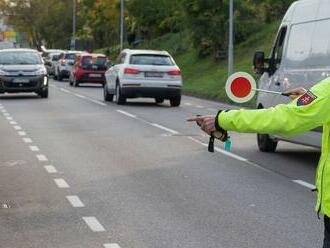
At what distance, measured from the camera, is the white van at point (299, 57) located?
11148 mm

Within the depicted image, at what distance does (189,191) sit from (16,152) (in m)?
4.54

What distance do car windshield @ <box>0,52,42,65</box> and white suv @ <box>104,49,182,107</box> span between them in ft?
15.3

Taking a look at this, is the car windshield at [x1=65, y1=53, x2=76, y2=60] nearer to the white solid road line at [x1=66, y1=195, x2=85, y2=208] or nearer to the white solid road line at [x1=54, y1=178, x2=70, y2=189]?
the white solid road line at [x1=54, y1=178, x2=70, y2=189]

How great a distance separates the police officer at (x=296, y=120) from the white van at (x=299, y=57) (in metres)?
7.07

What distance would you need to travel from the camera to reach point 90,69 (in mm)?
37719

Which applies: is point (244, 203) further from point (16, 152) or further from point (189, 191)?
point (16, 152)

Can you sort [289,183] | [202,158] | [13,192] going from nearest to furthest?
1. [13,192]
2. [289,183]
3. [202,158]

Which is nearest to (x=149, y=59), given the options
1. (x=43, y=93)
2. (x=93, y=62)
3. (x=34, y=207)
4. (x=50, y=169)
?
(x=43, y=93)

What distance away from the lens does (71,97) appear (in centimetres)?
2919

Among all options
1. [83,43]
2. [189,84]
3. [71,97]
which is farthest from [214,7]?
[83,43]

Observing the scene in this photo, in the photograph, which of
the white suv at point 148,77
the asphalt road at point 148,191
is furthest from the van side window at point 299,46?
the white suv at point 148,77

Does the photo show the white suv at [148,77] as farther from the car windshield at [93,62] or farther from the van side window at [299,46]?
the car windshield at [93,62]

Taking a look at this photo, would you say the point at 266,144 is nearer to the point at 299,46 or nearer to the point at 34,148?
the point at 299,46

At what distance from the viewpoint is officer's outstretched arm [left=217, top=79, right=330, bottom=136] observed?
11.2 feet
